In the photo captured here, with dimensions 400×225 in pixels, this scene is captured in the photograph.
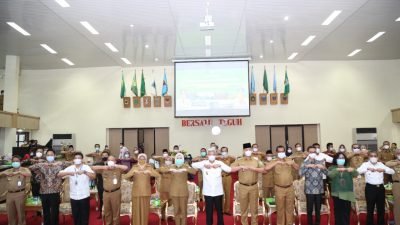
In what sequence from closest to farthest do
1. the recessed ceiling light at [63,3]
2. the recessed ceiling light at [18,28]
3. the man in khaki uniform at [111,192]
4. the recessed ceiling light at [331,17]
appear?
1. the man in khaki uniform at [111,192]
2. the recessed ceiling light at [63,3]
3. the recessed ceiling light at [331,17]
4. the recessed ceiling light at [18,28]

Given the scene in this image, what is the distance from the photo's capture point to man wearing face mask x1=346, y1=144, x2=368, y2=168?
9398mm

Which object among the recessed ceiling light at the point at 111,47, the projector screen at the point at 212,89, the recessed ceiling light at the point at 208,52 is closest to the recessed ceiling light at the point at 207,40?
the recessed ceiling light at the point at 208,52

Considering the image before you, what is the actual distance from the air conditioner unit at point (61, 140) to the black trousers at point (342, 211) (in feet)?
45.5

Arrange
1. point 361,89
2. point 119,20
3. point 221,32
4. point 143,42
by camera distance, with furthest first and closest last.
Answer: point 361,89 < point 143,42 < point 221,32 < point 119,20

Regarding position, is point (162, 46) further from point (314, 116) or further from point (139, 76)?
point (314, 116)

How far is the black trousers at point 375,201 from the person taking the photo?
22.5 feet

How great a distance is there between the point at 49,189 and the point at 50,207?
45cm

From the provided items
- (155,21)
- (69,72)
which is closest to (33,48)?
(69,72)

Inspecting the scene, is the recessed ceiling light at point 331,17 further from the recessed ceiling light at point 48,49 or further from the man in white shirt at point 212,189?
the recessed ceiling light at point 48,49

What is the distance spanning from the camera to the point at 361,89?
55.3ft

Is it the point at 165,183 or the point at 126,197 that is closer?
the point at 126,197

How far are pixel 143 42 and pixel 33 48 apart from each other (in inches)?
185

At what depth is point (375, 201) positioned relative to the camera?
694 centimetres

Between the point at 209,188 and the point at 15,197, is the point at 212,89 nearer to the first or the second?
the point at 209,188
